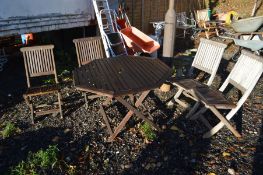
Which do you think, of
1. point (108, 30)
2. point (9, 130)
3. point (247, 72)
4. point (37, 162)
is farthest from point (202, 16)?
point (37, 162)

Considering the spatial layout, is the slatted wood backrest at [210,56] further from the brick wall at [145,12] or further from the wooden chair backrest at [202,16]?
the wooden chair backrest at [202,16]

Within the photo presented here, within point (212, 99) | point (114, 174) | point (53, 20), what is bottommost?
point (114, 174)

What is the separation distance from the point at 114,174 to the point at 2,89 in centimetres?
449

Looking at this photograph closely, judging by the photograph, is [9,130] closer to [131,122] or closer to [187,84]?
[131,122]

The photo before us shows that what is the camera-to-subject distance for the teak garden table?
13.5ft

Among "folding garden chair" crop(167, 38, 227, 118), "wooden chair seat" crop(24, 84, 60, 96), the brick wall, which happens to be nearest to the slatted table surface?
"wooden chair seat" crop(24, 84, 60, 96)

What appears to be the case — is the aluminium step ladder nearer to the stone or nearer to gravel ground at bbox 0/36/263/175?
gravel ground at bbox 0/36/263/175

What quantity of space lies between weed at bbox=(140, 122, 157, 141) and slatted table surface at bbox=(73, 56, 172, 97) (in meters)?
0.98

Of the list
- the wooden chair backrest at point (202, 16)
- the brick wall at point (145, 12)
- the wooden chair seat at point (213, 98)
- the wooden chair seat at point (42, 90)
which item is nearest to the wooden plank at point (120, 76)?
the wooden chair seat at point (42, 90)

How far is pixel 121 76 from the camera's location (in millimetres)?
4656

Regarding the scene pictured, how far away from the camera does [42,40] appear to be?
897 centimetres

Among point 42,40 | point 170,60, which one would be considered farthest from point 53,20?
point 170,60

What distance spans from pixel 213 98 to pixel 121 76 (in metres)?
1.71

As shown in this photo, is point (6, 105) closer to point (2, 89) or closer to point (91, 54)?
point (2, 89)
